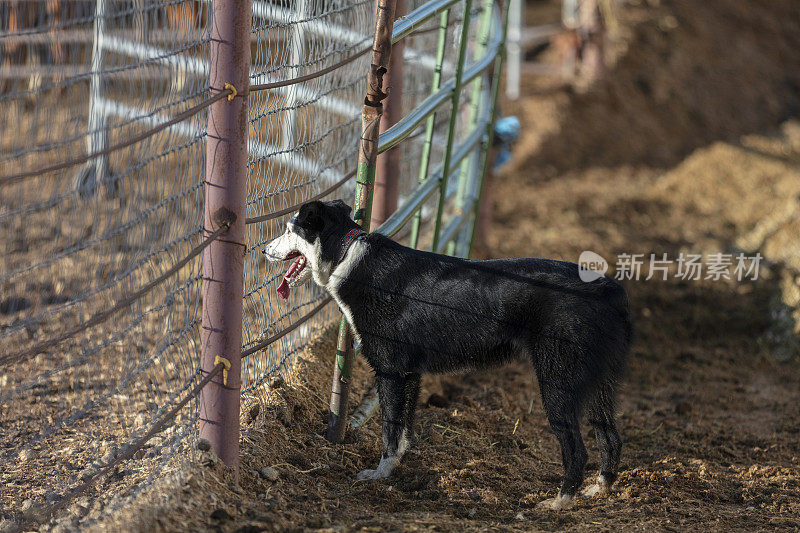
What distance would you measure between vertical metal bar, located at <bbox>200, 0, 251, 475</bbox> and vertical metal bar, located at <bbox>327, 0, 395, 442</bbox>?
2.17 feet

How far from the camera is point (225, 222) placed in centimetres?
286

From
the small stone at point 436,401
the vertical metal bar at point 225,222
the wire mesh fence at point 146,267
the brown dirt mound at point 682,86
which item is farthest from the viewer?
the brown dirt mound at point 682,86

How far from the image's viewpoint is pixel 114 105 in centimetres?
763

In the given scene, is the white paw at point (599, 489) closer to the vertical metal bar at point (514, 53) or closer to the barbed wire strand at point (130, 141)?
the barbed wire strand at point (130, 141)

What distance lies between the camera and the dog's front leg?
11.3ft

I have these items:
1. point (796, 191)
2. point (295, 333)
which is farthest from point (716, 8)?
point (295, 333)

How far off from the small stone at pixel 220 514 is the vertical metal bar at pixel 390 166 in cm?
157

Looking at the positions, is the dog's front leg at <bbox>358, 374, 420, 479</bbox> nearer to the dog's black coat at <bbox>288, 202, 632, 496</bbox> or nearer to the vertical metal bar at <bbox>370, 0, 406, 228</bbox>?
the dog's black coat at <bbox>288, 202, 632, 496</bbox>

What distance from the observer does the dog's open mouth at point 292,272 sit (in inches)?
136

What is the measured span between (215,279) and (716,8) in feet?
42.4

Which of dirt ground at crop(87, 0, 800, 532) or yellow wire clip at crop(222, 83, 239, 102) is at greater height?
yellow wire clip at crop(222, 83, 239, 102)

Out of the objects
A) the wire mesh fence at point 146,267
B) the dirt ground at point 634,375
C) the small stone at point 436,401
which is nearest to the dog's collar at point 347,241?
the wire mesh fence at point 146,267

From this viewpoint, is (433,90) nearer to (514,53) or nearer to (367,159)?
(367,159)

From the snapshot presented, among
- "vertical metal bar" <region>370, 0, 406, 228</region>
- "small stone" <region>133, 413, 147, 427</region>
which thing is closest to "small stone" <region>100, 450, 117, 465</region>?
"small stone" <region>133, 413, 147, 427</region>
